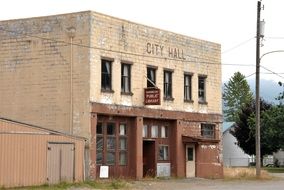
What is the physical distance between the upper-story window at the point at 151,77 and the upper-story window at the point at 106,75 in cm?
321

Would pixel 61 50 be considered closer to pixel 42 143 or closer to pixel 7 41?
pixel 7 41

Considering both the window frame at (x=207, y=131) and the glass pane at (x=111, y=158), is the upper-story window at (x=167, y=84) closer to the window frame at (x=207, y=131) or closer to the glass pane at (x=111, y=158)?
the window frame at (x=207, y=131)

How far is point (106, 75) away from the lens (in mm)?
34688

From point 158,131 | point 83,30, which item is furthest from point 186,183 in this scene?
point 83,30

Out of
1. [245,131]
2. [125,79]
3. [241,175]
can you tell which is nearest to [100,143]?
[125,79]

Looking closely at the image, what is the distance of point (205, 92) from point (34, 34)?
12.6 metres

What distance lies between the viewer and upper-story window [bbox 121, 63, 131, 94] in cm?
3581

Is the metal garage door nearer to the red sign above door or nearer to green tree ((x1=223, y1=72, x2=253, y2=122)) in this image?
the red sign above door

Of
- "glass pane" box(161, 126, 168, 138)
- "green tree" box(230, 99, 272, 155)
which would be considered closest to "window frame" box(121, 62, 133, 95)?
"glass pane" box(161, 126, 168, 138)

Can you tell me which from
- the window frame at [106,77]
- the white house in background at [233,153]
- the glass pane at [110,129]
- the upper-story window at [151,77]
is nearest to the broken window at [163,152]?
the upper-story window at [151,77]

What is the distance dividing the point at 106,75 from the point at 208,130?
35.8ft

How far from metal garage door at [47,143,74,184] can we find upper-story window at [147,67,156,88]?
751 centimetres

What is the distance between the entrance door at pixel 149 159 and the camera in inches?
1515

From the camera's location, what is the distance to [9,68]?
3547 cm
